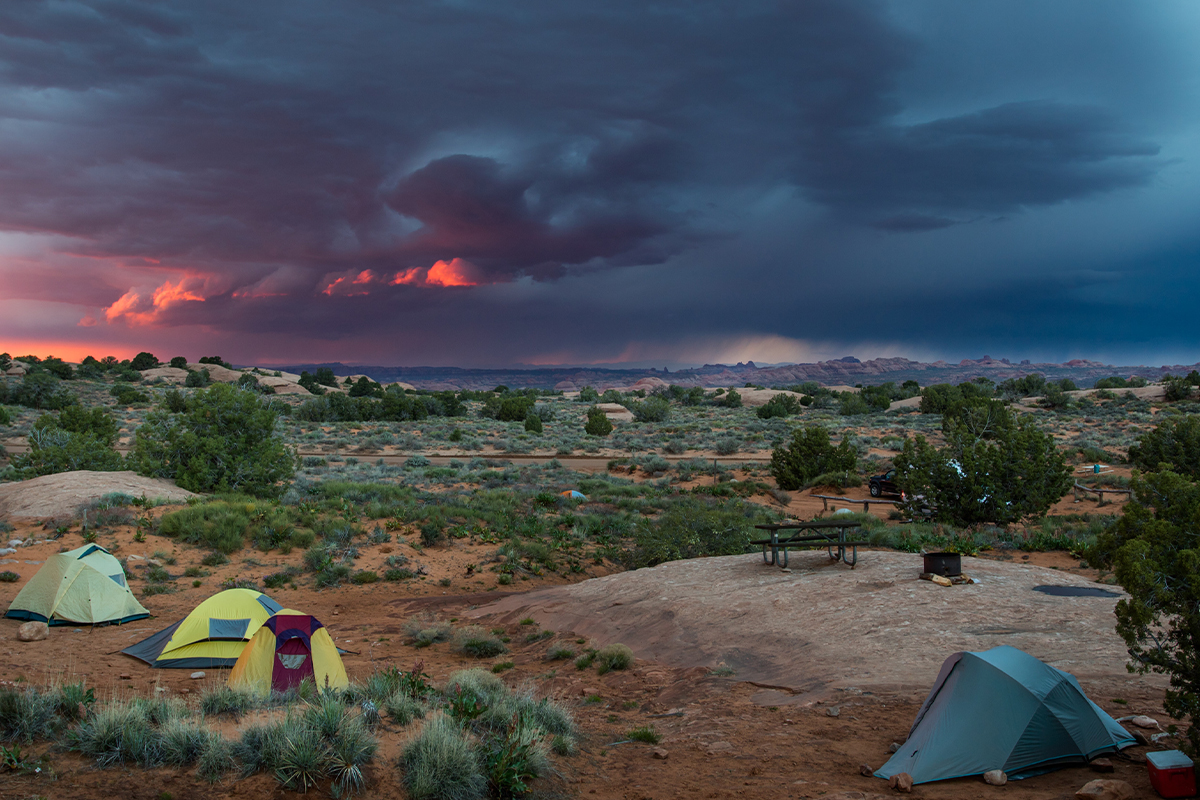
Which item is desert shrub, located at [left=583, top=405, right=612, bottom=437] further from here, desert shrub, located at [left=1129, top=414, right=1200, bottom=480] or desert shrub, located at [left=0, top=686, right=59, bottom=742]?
desert shrub, located at [left=0, top=686, right=59, bottom=742]

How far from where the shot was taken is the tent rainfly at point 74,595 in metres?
13.6

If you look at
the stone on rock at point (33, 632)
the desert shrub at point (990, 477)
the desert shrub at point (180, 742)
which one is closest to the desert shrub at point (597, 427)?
the desert shrub at point (990, 477)

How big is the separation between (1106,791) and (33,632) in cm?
1605

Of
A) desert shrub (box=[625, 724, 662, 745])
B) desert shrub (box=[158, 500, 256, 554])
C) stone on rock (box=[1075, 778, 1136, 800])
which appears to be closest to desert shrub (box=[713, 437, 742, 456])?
desert shrub (box=[158, 500, 256, 554])

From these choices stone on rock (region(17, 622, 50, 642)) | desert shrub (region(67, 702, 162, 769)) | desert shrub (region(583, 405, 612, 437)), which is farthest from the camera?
desert shrub (region(583, 405, 612, 437))

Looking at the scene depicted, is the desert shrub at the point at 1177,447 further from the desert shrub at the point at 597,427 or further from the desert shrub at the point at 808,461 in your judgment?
the desert shrub at the point at 597,427

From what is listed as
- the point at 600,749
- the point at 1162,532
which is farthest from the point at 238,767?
the point at 1162,532

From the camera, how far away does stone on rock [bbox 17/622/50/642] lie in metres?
12.5

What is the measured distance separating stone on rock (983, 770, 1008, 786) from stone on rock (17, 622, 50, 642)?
15.0 meters

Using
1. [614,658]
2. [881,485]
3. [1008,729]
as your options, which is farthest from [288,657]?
[881,485]

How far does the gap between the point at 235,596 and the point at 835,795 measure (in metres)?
11.0

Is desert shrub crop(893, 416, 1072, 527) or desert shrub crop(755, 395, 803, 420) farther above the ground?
desert shrub crop(755, 395, 803, 420)

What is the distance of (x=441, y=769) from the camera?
584 centimetres

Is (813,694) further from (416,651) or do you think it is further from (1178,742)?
(416,651)
